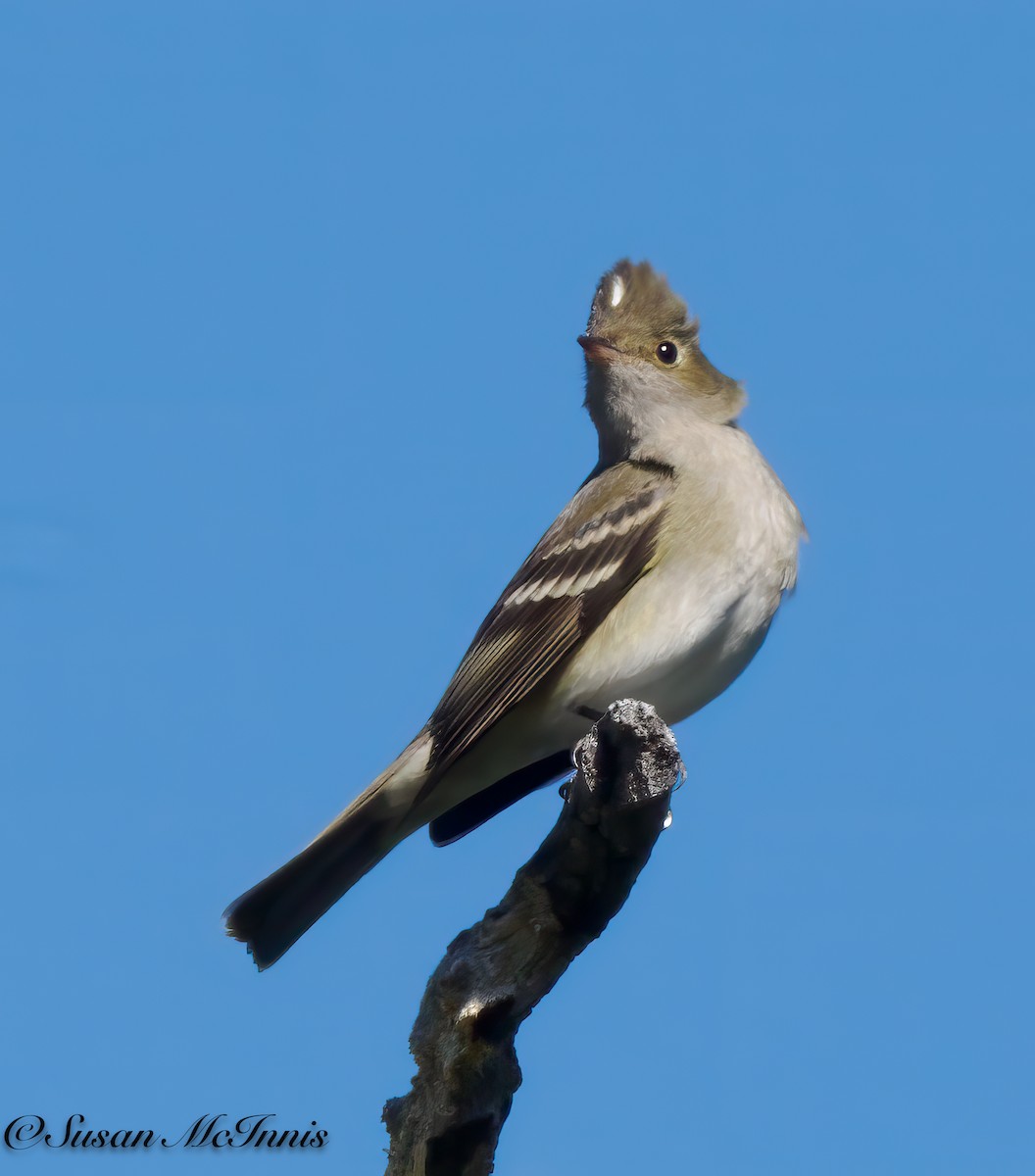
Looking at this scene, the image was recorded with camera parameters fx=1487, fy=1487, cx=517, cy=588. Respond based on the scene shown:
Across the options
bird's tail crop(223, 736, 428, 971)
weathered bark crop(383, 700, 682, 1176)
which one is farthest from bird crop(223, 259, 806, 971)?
weathered bark crop(383, 700, 682, 1176)

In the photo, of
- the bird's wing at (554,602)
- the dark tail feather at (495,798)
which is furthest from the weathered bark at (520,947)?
the dark tail feather at (495,798)

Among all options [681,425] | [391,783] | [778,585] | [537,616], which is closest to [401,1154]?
[391,783]

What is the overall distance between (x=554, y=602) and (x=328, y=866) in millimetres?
1489

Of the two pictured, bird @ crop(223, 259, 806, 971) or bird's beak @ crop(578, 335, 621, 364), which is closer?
Result: bird @ crop(223, 259, 806, 971)

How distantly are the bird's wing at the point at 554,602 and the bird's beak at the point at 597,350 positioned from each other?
0.58m

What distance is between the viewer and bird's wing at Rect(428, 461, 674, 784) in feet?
20.6

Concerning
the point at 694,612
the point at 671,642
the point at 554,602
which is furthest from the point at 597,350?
the point at 671,642

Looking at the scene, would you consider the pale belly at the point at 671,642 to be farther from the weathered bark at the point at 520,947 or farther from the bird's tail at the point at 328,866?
the weathered bark at the point at 520,947

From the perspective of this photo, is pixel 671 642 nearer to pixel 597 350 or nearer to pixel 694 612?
pixel 694 612

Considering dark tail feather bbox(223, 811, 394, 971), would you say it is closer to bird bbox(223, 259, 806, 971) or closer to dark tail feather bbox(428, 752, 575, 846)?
bird bbox(223, 259, 806, 971)

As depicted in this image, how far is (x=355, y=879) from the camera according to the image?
20.7ft

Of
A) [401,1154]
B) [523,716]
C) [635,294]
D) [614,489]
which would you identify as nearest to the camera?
[401,1154]

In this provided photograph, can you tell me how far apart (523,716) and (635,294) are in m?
2.34

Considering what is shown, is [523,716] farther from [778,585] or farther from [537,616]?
[778,585]
